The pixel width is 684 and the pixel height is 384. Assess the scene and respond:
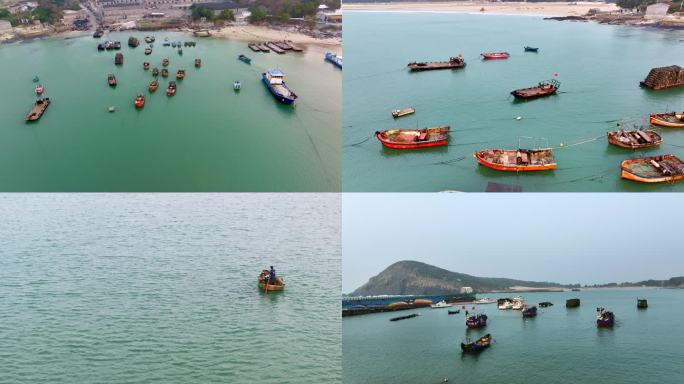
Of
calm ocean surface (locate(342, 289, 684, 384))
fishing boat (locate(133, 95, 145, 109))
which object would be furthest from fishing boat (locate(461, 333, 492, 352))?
fishing boat (locate(133, 95, 145, 109))

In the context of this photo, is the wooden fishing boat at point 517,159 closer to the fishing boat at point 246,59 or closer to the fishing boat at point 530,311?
the fishing boat at point 530,311

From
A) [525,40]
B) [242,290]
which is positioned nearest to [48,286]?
[242,290]

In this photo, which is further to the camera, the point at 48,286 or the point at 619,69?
the point at 619,69

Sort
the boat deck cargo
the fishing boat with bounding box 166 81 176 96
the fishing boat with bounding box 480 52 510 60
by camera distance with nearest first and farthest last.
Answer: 1. the fishing boat with bounding box 166 81 176 96
2. the boat deck cargo
3. the fishing boat with bounding box 480 52 510 60

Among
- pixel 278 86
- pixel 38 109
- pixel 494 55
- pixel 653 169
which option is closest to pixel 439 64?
pixel 494 55

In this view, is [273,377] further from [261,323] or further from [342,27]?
[342,27]

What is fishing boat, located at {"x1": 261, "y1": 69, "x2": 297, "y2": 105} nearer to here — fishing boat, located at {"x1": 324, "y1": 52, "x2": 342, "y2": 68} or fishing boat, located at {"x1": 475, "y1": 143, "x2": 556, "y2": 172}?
fishing boat, located at {"x1": 324, "y1": 52, "x2": 342, "y2": 68}

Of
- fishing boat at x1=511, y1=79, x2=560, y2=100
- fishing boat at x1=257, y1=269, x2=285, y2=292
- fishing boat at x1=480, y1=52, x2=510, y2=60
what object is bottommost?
fishing boat at x1=257, y1=269, x2=285, y2=292
